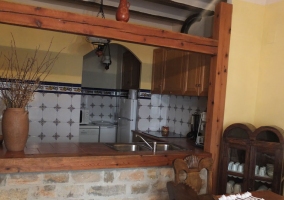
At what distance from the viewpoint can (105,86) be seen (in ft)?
16.6

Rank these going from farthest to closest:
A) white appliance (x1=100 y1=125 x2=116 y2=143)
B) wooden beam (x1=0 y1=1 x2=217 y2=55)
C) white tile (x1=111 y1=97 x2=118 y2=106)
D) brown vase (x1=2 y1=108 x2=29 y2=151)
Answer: white tile (x1=111 y1=97 x2=118 y2=106)
white appliance (x1=100 y1=125 x2=116 y2=143)
brown vase (x1=2 y1=108 x2=29 y2=151)
wooden beam (x1=0 y1=1 x2=217 y2=55)

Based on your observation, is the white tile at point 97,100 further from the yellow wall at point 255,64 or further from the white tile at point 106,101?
the yellow wall at point 255,64

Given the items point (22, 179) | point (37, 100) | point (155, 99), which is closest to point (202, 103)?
point (155, 99)

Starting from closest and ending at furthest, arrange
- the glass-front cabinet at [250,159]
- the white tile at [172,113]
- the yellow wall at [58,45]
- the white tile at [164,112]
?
the glass-front cabinet at [250,159]
the yellow wall at [58,45]
the white tile at [172,113]
the white tile at [164,112]

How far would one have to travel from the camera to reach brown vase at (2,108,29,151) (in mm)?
1978

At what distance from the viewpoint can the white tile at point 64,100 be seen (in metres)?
3.40

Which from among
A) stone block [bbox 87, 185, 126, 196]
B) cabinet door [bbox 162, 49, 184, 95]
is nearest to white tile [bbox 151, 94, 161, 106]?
cabinet door [bbox 162, 49, 184, 95]

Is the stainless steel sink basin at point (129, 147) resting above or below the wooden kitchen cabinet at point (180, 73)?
below

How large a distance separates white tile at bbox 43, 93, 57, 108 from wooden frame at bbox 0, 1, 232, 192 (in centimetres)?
154

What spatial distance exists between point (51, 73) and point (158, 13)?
5.01 ft

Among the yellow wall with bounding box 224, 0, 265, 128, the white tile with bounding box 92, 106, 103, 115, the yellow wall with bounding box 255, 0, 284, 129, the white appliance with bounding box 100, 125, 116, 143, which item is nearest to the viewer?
the yellow wall with bounding box 255, 0, 284, 129

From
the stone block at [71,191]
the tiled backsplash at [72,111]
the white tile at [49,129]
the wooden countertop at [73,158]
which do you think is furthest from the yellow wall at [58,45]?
the stone block at [71,191]

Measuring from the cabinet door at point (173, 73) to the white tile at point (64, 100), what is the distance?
4.09 ft

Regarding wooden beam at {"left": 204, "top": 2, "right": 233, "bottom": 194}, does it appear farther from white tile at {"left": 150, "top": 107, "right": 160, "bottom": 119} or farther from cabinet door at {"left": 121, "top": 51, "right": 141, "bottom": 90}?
cabinet door at {"left": 121, "top": 51, "right": 141, "bottom": 90}
